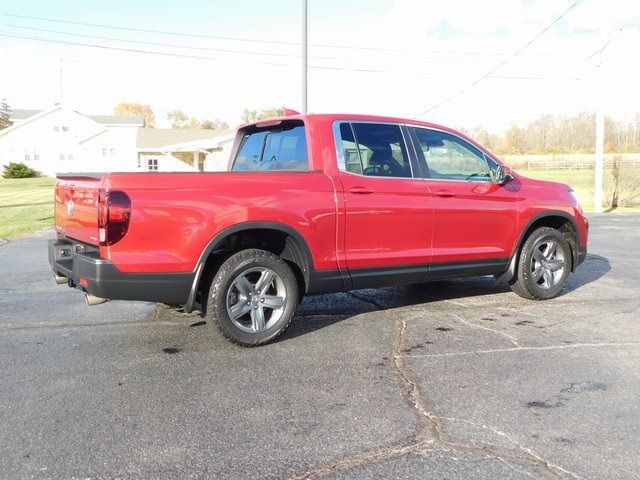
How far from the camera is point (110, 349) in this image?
4.68 metres

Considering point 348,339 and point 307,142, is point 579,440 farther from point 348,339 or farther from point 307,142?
point 307,142

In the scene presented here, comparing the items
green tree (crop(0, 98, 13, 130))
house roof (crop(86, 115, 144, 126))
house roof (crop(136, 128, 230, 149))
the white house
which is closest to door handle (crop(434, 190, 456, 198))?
house roof (crop(136, 128, 230, 149))

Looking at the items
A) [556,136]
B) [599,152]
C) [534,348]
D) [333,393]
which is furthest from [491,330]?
[556,136]

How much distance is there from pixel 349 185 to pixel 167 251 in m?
1.62

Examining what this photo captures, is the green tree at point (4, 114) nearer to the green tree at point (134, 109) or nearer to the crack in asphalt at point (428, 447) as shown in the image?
the green tree at point (134, 109)

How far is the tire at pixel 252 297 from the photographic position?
14.9ft

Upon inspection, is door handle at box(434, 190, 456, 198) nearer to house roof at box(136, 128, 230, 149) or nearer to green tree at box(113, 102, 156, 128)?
house roof at box(136, 128, 230, 149)

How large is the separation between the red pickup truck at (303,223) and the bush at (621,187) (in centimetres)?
1885

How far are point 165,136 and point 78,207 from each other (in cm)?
4517

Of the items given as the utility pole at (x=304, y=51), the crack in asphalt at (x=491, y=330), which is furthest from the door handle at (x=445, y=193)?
the utility pole at (x=304, y=51)

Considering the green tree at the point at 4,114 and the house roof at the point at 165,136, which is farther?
the green tree at the point at 4,114

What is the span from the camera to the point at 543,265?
630 centimetres

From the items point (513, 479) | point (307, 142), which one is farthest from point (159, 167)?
point (513, 479)

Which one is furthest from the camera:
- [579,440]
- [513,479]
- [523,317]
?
[523,317]
